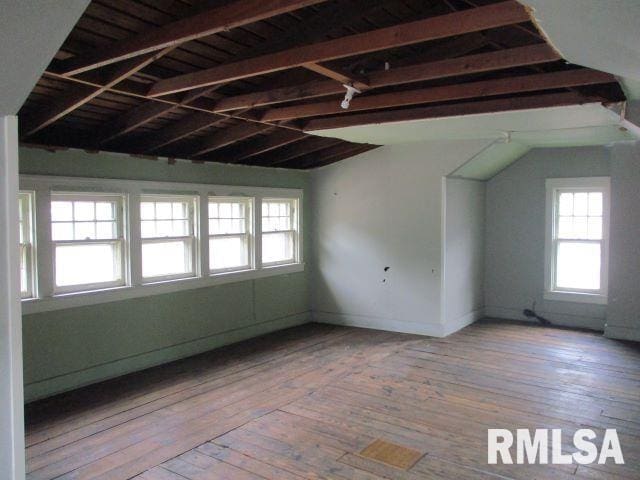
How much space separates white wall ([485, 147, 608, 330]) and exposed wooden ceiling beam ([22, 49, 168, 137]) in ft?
19.5

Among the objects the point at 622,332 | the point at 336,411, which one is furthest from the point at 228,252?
the point at 622,332

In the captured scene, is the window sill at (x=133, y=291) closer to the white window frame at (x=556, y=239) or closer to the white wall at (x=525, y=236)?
the white wall at (x=525, y=236)

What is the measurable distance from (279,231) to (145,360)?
2.64 metres

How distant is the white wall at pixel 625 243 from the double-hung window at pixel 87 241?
5909mm

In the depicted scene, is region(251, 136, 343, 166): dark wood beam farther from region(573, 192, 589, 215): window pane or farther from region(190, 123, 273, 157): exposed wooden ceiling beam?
region(573, 192, 589, 215): window pane

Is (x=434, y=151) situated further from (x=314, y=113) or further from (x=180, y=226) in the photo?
(x=180, y=226)

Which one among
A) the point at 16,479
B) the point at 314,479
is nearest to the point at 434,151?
the point at 314,479

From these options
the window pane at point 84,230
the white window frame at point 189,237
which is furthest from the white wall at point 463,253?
the window pane at point 84,230

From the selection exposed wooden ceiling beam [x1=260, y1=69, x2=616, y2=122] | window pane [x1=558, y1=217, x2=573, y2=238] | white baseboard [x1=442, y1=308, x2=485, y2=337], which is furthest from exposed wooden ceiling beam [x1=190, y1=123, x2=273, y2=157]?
window pane [x1=558, y1=217, x2=573, y2=238]

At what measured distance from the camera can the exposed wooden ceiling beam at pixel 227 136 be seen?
539 centimetres

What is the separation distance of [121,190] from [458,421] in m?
3.83

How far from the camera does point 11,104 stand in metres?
2.48

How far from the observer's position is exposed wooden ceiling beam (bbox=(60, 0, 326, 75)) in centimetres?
260

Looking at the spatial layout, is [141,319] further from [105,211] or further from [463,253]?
[463,253]
